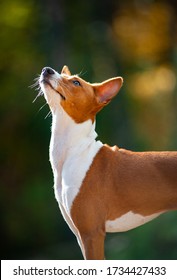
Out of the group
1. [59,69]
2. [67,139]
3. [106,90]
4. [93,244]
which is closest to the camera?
[93,244]

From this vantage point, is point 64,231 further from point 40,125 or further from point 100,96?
point 100,96

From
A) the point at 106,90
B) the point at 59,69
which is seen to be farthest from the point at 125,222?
the point at 59,69

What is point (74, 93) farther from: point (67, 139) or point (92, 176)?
point (92, 176)

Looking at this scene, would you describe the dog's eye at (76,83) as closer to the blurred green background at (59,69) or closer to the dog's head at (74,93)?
the dog's head at (74,93)

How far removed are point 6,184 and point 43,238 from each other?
1019mm

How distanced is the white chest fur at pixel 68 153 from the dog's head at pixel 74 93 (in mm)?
52

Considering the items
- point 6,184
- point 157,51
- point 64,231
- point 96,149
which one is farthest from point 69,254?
point 96,149

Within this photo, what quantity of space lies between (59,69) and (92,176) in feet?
24.9

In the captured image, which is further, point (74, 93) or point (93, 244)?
point (74, 93)

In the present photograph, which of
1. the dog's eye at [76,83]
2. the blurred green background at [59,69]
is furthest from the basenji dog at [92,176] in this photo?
the blurred green background at [59,69]

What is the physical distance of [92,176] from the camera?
576cm

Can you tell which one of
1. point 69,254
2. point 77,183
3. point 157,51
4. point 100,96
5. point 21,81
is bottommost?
point 77,183

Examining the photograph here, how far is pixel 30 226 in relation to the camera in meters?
13.7

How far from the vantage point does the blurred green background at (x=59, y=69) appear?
13086 mm
